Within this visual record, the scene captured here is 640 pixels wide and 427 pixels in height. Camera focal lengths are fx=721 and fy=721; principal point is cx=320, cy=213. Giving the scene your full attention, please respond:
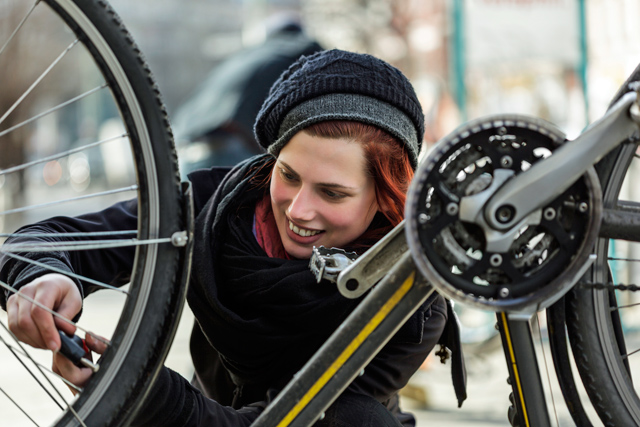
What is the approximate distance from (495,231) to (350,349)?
28 centimetres

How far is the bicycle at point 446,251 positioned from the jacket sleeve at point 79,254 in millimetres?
72

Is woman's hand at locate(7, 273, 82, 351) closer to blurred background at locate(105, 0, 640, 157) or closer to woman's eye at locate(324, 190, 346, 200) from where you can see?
woman's eye at locate(324, 190, 346, 200)

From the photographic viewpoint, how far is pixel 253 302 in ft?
4.58

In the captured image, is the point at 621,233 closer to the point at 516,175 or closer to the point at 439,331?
the point at 516,175

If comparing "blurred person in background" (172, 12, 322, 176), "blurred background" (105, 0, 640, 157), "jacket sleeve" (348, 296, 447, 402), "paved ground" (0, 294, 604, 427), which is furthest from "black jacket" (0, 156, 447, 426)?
"blurred background" (105, 0, 640, 157)

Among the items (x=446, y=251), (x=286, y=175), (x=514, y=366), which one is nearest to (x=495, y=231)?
(x=446, y=251)

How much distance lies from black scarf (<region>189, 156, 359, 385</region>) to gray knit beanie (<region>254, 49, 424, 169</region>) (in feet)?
0.66


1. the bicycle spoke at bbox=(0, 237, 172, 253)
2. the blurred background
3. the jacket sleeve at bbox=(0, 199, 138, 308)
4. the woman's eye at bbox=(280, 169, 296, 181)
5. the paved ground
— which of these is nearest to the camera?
the bicycle spoke at bbox=(0, 237, 172, 253)

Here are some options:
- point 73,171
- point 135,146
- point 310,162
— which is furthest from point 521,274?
point 73,171

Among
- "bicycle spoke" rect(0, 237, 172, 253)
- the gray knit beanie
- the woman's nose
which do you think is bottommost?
"bicycle spoke" rect(0, 237, 172, 253)

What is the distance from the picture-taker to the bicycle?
3.35 feet

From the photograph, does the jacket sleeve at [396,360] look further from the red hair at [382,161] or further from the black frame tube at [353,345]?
the black frame tube at [353,345]

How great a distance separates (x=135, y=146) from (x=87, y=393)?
0.40 metres

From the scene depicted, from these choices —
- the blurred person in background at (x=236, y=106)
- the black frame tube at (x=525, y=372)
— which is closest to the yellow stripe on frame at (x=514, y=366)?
the black frame tube at (x=525, y=372)
